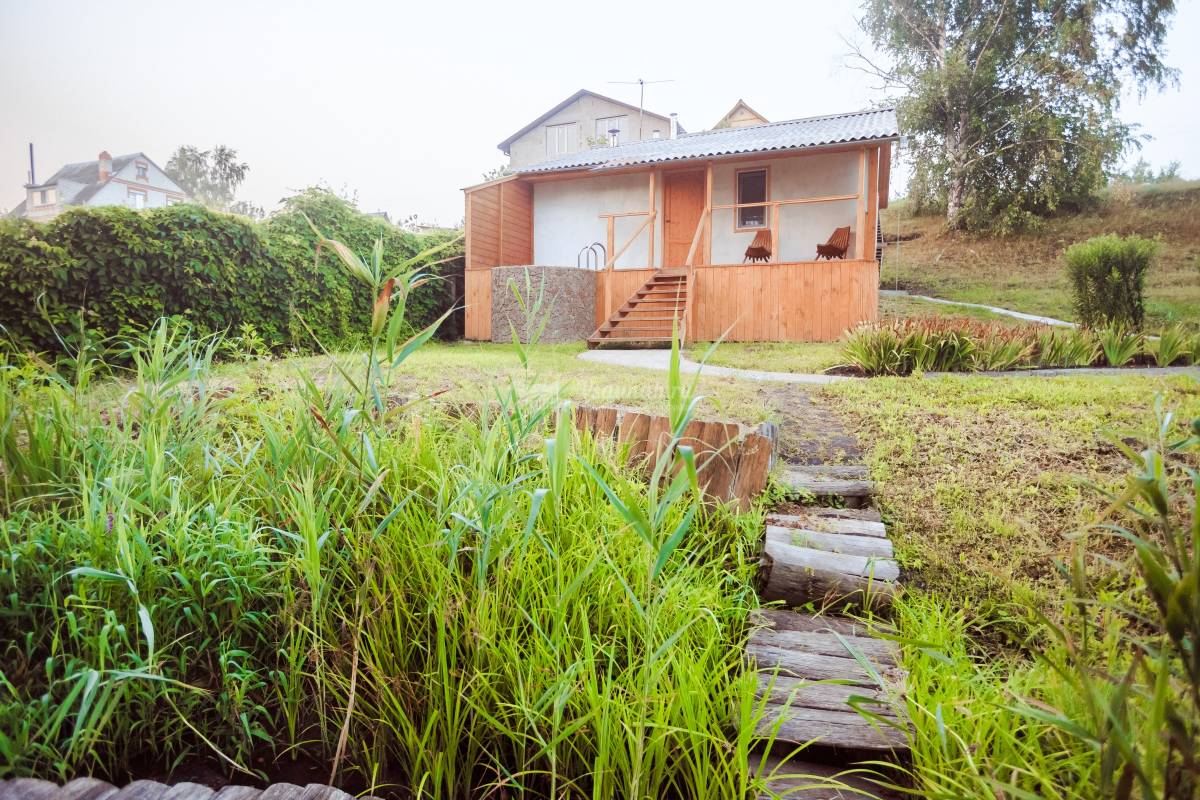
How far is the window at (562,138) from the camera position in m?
25.6

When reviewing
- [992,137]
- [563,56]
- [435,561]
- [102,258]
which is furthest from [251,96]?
[992,137]

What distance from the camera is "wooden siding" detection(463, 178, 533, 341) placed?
10.8 m

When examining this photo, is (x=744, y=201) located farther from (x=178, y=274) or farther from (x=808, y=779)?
(x=808, y=779)

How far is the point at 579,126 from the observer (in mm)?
25406

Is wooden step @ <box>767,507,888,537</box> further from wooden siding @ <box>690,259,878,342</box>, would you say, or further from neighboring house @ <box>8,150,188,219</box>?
wooden siding @ <box>690,259,878,342</box>

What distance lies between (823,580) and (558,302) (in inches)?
323

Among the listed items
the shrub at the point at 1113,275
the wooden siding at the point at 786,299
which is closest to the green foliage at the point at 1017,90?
the shrub at the point at 1113,275

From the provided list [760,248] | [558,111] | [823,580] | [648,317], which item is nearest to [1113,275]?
[760,248]

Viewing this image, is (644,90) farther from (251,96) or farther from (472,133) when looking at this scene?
(251,96)

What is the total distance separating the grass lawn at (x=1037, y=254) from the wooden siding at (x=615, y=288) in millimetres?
7108

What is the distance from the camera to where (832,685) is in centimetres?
144

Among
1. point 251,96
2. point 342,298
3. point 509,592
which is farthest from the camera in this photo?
point 342,298

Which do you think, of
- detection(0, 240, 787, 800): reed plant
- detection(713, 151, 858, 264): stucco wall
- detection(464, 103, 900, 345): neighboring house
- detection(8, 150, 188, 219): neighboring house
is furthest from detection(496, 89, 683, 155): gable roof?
detection(0, 240, 787, 800): reed plant

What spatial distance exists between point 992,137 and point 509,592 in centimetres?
1830
